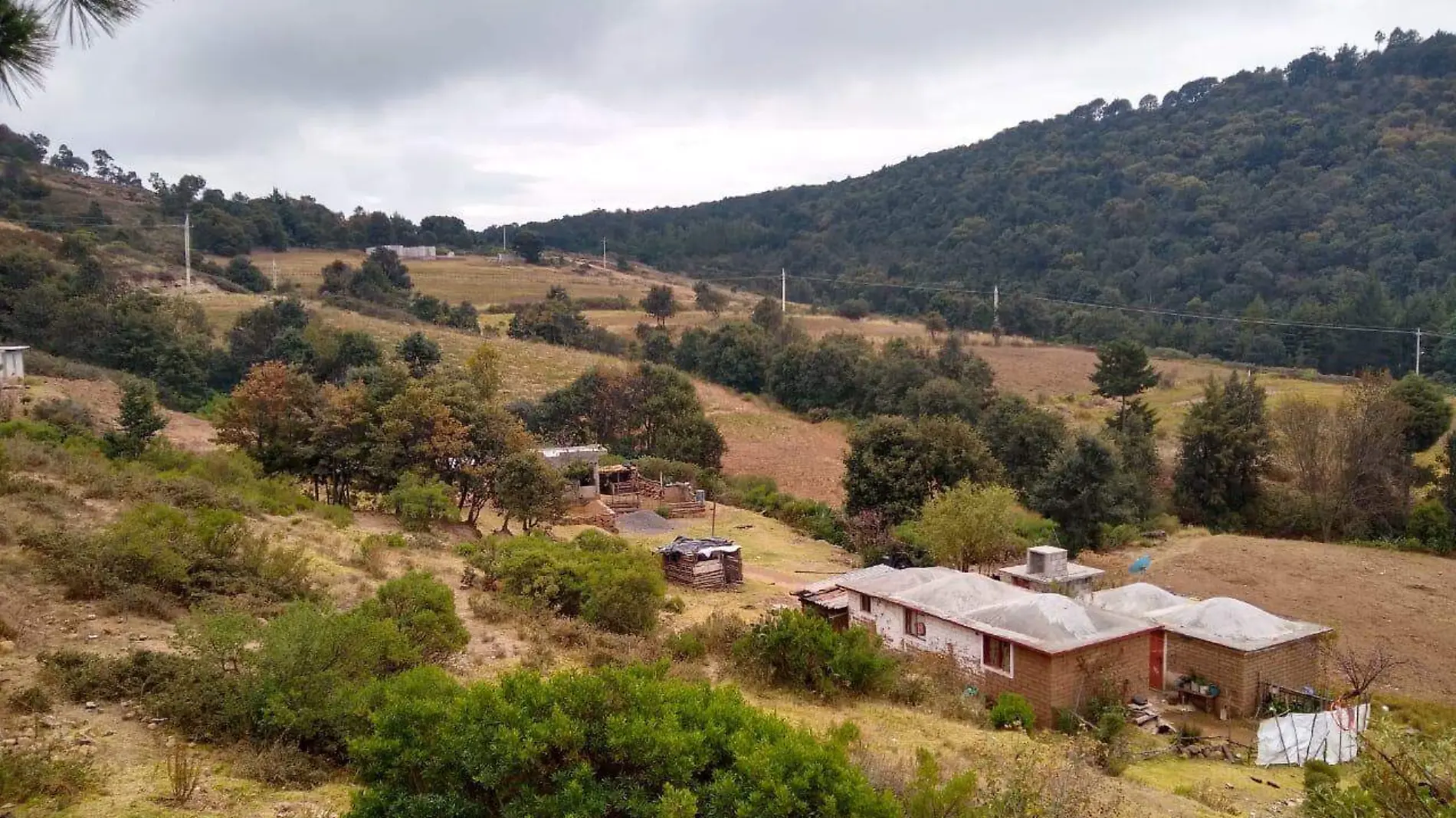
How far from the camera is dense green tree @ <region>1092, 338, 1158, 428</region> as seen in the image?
35.5 m

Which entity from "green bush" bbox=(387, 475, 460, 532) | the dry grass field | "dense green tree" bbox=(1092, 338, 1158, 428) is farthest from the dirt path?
the dry grass field

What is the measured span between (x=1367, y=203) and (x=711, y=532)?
76934 mm

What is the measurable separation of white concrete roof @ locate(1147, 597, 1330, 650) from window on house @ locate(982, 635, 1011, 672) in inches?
116

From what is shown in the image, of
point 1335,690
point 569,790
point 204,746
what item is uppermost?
point 569,790

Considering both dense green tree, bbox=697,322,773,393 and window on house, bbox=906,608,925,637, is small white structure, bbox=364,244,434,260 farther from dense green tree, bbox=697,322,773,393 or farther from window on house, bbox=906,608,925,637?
window on house, bbox=906,608,925,637

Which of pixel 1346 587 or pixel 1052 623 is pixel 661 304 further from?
pixel 1052 623

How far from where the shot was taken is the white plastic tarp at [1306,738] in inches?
452

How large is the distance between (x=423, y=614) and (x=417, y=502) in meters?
9.19

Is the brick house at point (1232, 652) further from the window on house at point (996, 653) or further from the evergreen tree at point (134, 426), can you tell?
the evergreen tree at point (134, 426)

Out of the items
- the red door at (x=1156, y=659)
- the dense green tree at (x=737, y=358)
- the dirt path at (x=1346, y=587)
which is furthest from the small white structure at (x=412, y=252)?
the red door at (x=1156, y=659)

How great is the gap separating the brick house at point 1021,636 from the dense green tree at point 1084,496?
38.7 feet

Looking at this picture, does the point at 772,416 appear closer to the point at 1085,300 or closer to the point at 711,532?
the point at 711,532

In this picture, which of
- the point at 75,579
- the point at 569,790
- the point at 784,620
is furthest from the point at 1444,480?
the point at 75,579

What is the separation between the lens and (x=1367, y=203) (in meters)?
77.9
